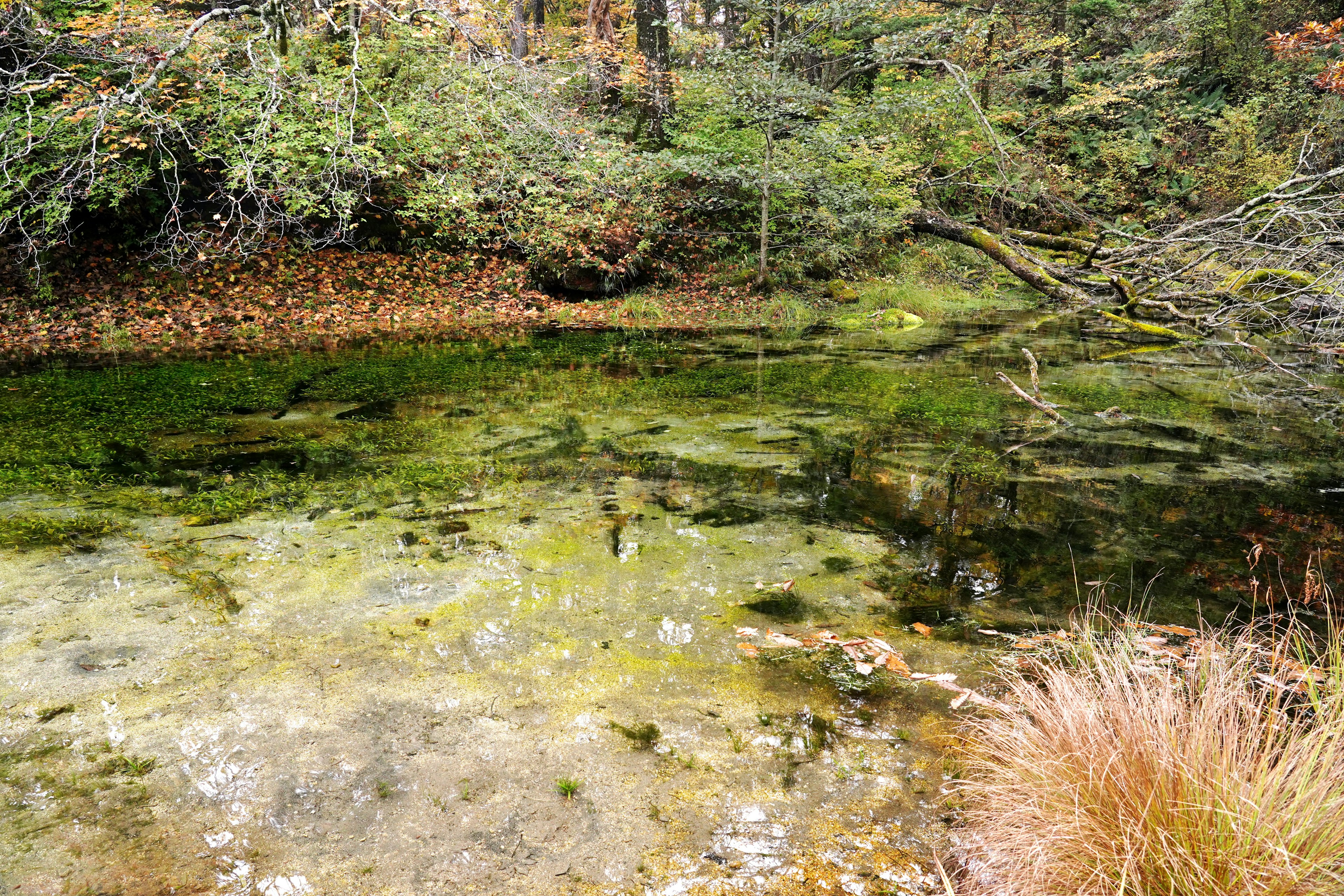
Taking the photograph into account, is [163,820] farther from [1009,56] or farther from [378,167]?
[1009,56]

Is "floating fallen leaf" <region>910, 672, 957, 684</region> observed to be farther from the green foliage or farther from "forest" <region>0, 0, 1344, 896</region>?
the green foliage

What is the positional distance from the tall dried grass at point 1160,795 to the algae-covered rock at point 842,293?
32.6 ft

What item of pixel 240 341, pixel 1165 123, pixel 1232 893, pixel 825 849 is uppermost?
pixel 1165 123

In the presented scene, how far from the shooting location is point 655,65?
40.0 feet

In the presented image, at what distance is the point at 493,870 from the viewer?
164 centimetres

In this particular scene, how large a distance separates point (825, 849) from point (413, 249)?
1084 centimetres

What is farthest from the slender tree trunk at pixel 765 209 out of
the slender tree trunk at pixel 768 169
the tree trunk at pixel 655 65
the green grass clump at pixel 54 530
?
the green grass clump at pixel 54 530

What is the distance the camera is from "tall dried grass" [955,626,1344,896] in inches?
49.7

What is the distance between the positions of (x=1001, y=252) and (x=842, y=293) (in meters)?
2.24

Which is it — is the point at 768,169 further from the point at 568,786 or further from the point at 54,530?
the point at 568,786

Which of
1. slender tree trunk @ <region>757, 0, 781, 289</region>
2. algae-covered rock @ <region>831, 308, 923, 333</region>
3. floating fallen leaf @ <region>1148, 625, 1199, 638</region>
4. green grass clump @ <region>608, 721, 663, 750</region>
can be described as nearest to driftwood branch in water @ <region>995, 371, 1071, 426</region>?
floating fallen leaf @ <region>1148, 625, 1199, 638</region>

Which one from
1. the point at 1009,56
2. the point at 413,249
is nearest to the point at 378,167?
the point at 413,249

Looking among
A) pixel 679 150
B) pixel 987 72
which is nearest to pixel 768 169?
pixel 679 150

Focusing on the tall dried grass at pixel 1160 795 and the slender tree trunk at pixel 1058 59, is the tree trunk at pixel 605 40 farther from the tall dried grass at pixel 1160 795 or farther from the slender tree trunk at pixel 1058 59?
the tall dried grass at pixel 1160 795
